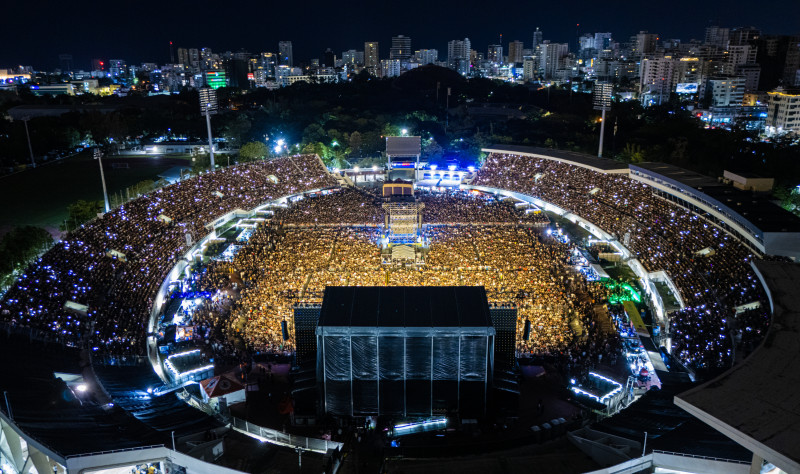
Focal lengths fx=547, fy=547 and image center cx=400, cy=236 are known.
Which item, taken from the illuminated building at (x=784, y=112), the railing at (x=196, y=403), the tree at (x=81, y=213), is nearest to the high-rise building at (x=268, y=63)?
the illuminated building at (x=784, y=112)

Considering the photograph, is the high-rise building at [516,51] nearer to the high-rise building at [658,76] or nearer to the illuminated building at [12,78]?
the high-rise building at [658,76]

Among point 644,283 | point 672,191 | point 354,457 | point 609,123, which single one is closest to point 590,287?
point 644,283

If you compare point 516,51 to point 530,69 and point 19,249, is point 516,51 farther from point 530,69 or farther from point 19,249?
point 19,249

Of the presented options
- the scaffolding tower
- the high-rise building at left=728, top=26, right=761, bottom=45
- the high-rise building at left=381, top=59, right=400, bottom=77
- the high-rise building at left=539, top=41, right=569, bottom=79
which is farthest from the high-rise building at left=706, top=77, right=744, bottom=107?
the high-rise building at left=381, top=59, right=400, bottom=77

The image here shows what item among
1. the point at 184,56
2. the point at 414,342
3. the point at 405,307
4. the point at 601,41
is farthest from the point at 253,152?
the point at 601,41

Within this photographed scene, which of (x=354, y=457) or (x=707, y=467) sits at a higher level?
(x=707, y=467)

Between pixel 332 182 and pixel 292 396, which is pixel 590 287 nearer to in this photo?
pixel 292 396

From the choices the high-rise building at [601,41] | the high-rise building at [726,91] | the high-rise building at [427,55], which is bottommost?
the high-rise building at [726,91]
